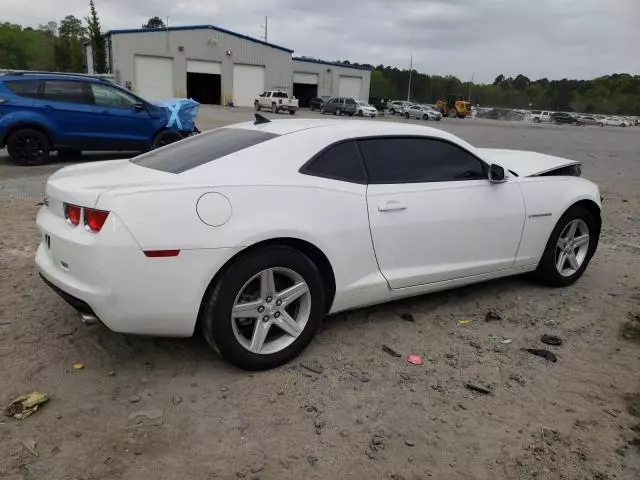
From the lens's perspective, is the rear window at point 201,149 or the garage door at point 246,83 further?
the garage door at point 246,83

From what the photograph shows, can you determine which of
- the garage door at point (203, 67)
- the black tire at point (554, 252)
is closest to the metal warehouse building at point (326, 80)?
the garage door at point (203, 67)

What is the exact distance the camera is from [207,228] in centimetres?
291

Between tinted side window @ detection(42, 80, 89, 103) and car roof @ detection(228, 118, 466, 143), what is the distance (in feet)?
25.6

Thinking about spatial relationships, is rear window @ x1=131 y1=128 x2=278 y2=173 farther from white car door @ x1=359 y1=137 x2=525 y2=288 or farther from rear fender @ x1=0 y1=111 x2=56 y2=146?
rear fender @ x1=0 y1=111 x2=56 y2=146

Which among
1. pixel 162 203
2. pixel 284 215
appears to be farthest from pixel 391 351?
pixel 162 203

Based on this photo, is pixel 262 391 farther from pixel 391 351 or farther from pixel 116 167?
pixel 116 167

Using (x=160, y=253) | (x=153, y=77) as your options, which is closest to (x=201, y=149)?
(x=160, y=253)

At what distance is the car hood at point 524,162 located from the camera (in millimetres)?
4613

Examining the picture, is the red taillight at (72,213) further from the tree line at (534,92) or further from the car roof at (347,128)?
the tree line at (534,92)

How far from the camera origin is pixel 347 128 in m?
3.72

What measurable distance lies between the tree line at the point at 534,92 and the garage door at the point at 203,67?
55.4 metres

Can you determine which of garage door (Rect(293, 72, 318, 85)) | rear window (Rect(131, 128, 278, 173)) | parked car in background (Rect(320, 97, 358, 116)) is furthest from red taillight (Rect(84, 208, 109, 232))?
garage door (Rect(293, 72, 318, 85))

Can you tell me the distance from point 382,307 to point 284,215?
5.00 ft

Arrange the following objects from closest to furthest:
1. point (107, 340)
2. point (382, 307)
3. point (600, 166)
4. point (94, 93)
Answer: point (107, 340)
point (382, 307)
point (94, 93)
point (600, 166)
